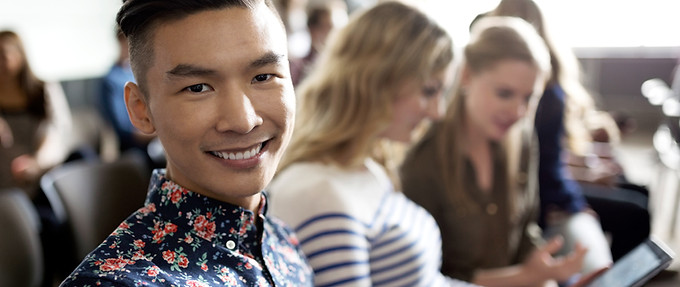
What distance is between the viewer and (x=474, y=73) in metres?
1.61

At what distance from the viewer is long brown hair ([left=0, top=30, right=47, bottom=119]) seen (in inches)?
113

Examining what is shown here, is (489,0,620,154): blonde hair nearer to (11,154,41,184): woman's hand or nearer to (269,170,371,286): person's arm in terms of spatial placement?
(269,170,371,286): person's arm

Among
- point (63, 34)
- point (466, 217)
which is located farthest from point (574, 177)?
point (63, 34)

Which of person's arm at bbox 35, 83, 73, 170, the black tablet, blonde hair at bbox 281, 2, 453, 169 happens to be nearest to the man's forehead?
blonde hair at bbox 281, 2, 453, 169

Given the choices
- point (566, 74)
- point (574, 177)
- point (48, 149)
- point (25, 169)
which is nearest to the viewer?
point (566, 74)

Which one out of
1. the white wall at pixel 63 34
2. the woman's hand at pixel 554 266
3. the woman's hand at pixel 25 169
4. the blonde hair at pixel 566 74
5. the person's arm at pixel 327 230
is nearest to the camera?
the person's arm at pixel 327 230

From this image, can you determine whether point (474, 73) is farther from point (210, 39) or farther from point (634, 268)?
point (210, 39)

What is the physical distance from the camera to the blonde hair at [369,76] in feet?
3.88

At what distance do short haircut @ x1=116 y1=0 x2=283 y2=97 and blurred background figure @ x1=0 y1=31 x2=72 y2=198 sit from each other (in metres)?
2.39

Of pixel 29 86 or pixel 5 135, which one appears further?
pixel 29 86

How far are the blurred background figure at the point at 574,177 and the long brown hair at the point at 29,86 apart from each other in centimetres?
235

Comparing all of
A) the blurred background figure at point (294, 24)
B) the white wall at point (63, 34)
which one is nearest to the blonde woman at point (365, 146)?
the blurred background figure at point (294, 24)

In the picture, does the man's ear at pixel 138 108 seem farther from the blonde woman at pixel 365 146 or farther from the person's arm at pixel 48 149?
the person's arm at pixel 48 149

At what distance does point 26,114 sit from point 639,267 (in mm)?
2864
